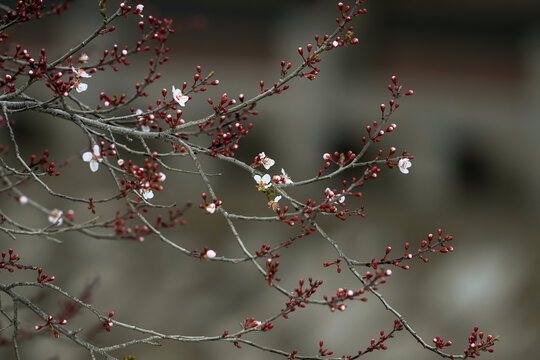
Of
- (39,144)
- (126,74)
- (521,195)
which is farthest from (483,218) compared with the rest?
(39,144)

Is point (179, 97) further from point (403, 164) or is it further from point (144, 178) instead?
point (403, 164)

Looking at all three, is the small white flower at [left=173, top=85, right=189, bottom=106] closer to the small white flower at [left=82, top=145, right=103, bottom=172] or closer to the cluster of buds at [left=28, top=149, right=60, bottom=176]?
the small white flower at [left=82, top=145, right=103, bottom=172]

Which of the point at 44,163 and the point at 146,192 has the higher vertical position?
the point at 44,163

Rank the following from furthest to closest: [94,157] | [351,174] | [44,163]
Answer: [351,174], [44,163], [94,157]

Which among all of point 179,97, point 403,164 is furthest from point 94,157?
point 403,164

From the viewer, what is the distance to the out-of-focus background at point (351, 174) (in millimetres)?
7508

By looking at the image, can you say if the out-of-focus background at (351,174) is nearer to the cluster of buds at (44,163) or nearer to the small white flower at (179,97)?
the cluster of buds at (44,163)

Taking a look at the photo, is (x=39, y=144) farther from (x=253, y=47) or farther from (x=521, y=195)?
(x=521, y=195)

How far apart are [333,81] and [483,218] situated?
2995mm

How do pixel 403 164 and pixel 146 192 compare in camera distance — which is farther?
pixel 403 164

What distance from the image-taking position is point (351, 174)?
11.3 meters

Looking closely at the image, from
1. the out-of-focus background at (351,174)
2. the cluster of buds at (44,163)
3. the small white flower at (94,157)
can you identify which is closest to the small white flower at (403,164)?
the small white flower at (94,157)

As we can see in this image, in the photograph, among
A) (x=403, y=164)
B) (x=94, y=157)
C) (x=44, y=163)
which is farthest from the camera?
(x=44, y=163)

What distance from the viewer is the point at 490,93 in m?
10.8
